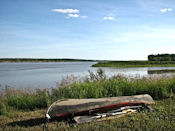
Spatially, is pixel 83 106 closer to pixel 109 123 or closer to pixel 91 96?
pixel 109 123

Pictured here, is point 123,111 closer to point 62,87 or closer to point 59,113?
point 59,113

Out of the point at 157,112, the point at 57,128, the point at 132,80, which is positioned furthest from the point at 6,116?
the point at 132,80

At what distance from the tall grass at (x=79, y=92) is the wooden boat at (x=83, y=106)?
1768 mm

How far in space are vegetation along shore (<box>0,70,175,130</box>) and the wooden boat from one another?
28cm

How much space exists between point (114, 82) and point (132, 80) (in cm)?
123

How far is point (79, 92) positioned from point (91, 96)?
518 millimetres

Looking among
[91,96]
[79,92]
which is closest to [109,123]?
[91,96]

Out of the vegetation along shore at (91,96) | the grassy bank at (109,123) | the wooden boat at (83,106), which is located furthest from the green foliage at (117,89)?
the grassy bank at (109,123)

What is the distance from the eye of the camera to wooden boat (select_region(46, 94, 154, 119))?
4879mm

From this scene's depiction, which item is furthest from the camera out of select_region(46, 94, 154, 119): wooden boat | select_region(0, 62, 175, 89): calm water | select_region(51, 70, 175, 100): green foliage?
select_region(0, 62, 175, 89): calm water

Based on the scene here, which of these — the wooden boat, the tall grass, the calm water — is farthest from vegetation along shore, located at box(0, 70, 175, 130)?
the calm water

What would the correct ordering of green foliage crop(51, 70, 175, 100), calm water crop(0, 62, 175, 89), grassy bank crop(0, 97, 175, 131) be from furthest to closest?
calm water crop(0, 62, 175, 89), green foliage crop(51, 70, 175, 100), grassy bank crop(0, 97, 175, 131)

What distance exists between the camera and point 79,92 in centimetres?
748

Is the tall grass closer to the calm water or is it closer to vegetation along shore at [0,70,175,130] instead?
vegetation along shore at [0,70,175,130]
